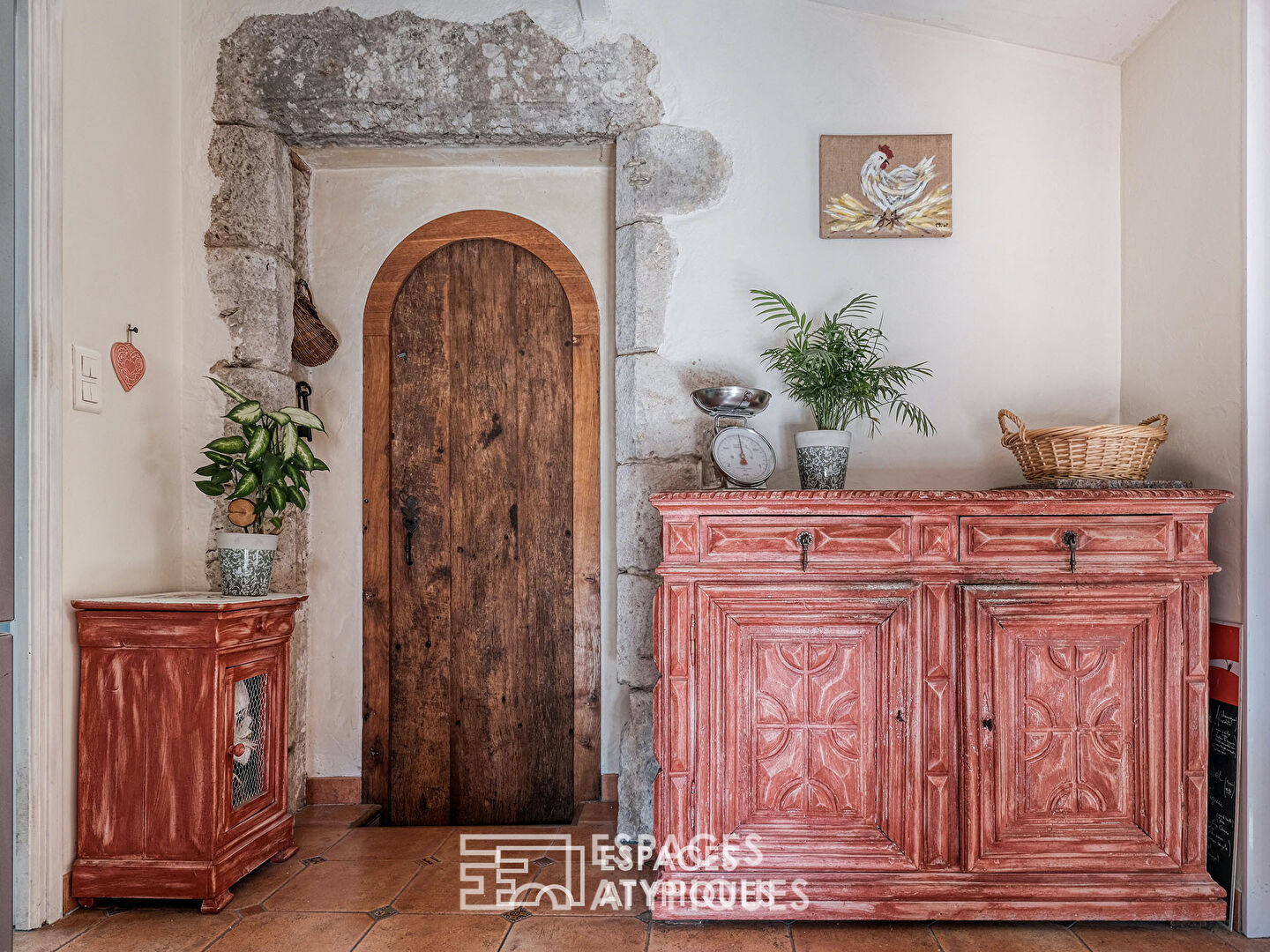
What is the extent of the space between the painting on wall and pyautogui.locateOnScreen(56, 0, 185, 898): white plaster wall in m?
2.08

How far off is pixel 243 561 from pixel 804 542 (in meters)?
1.57

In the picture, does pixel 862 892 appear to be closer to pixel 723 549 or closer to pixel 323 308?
pixel 723 549

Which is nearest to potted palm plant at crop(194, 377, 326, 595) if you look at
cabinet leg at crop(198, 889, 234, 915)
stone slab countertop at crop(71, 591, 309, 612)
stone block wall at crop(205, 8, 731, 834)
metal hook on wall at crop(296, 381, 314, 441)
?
stone slab countertop at crop(71, 591, 309, 612)

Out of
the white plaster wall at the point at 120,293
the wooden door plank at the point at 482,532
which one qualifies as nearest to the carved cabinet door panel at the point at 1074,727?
the wooden door plank at the point at 482,532

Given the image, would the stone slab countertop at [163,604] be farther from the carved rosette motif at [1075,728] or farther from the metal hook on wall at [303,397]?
the carved rosette motif at [1075,728]

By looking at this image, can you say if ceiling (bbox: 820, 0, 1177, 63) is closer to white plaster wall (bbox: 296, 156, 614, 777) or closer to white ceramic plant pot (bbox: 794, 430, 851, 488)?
white plaster wall (bbox: 296, 156, 614, 777)

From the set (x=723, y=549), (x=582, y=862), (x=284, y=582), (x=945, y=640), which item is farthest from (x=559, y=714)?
(x=945, y=640)

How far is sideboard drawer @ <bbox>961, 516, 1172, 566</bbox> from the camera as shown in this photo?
6.91 feet

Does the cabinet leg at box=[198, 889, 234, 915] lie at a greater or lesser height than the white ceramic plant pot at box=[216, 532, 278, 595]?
lesser

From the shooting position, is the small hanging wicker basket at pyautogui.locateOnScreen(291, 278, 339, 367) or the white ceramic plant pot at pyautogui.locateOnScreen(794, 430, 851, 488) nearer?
the white ceramic plant pot at pyautogui.locateOnScreen(794, 430, 851, 488)

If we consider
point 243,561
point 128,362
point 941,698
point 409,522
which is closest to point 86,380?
point 128,362

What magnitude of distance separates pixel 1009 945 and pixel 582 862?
117 cm

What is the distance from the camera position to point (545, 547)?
121 inches

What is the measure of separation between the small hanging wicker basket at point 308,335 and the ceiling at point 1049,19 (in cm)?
201
